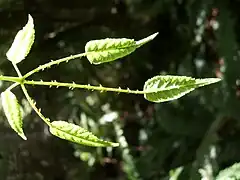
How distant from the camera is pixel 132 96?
0.73 meters

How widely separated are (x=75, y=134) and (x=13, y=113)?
1.4 inches

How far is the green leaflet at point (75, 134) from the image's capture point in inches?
11.2

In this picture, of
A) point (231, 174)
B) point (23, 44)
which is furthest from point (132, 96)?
point (23, 44)

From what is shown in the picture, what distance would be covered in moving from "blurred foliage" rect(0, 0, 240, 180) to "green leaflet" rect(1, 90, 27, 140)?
265 mm

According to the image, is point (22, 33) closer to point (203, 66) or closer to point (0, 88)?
point (0, 88)

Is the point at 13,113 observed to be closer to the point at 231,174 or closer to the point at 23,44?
the point at 23,44

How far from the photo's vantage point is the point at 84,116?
0.68m

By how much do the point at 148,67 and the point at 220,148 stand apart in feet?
0.50

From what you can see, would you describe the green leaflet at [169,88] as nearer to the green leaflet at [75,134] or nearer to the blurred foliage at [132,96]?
the green leaflet at [75,134]

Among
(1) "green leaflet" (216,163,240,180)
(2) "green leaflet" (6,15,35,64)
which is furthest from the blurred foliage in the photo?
(2) "green leaflet" (6,15,35,64)

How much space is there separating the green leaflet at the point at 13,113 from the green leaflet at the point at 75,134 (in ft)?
0.06

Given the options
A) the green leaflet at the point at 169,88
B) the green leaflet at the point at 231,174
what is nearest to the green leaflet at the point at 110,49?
the green leaflet at the point at 169,88

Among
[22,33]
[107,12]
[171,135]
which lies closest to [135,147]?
[171,135]

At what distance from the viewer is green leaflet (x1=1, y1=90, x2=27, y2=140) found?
29 cm
